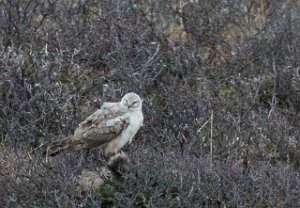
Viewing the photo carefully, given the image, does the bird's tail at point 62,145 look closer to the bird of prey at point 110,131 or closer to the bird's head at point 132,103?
the bird of prey at point 110,131

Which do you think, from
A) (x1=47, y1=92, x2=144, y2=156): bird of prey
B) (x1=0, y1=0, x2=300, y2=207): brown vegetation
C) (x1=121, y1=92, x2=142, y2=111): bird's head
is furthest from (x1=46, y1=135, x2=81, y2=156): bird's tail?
(x1=121, y1=92, x2=142, y2=111): bird's head

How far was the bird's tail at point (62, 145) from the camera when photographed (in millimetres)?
7871

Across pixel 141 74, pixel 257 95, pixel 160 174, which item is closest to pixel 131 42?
pixel 141 74

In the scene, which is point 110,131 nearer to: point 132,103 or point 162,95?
point 132,103

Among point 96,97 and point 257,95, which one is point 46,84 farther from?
point 257,95

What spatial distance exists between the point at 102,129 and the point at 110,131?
0.22 feet

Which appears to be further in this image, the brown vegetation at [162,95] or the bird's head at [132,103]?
the bird's head at [132,103]

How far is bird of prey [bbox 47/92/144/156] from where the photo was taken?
782 centimetres

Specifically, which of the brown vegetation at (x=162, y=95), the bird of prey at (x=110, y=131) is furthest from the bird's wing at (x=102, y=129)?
the brown vegetation at (x=162, y=95)

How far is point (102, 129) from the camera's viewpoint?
7852mm

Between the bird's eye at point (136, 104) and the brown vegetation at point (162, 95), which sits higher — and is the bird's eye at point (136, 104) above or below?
above

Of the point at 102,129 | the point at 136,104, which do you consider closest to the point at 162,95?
the point at 136,104

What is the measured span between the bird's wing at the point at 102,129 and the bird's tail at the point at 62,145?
1.3 inches

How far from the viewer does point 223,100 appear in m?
9.78
